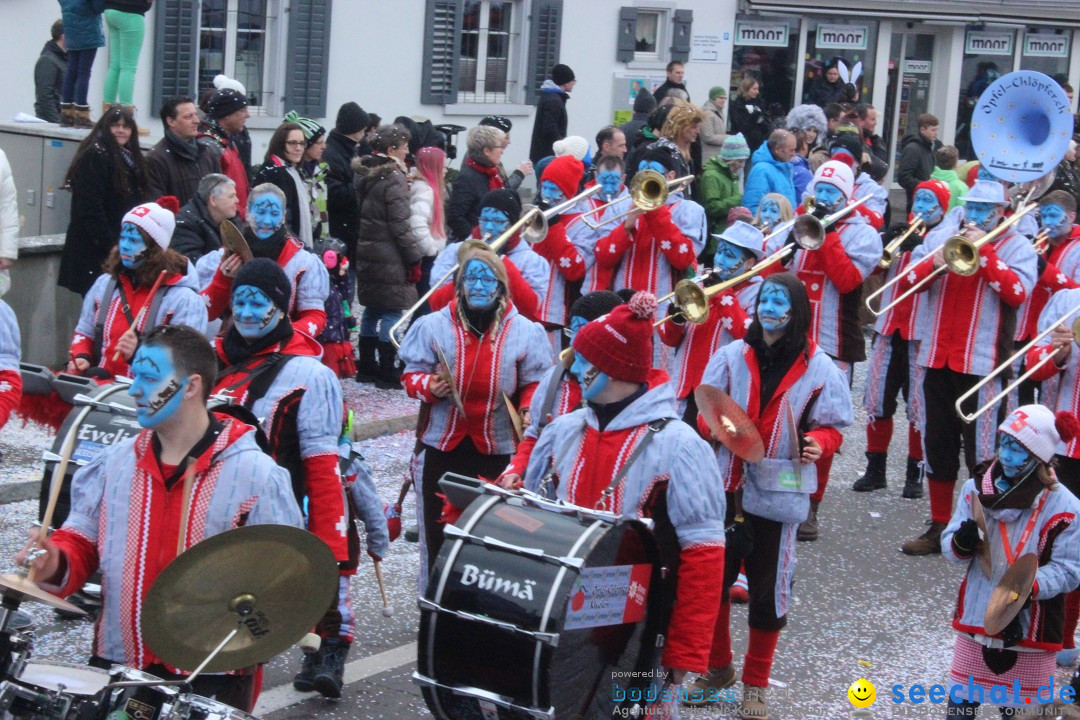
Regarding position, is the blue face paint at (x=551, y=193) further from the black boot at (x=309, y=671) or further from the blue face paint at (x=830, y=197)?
the black boot at (x=309, y=671)

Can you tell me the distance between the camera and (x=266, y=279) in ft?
17.1

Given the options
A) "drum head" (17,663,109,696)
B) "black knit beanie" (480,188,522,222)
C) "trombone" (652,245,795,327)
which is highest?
"black knit beanie" (480,188,522,222)

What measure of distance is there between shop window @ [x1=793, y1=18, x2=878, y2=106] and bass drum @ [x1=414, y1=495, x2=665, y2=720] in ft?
58.4

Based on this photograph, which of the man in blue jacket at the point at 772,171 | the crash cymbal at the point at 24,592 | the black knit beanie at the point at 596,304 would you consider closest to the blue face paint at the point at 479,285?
the black knit beanie at the point at 596,304

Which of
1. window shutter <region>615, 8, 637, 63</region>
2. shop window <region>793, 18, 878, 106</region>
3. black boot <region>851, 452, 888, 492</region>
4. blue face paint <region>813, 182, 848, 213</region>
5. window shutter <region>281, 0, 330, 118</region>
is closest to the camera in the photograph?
blue face paint <region>813, 182, 848, 213</region>

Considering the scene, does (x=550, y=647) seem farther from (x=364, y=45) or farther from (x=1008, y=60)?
(x=1008, y=60)

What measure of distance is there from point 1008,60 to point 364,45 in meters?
12.0

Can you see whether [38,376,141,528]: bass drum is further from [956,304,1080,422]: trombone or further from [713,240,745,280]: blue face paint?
[956,304,1080,422]: trombone

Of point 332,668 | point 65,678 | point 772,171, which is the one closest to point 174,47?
point 772,171

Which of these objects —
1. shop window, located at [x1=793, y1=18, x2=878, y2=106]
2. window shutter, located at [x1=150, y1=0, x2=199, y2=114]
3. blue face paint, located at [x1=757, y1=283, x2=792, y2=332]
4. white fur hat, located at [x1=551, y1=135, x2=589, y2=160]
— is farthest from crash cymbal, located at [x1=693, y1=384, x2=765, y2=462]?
shop window, located at [x1=793, y1=18, x2=878, y2=106]

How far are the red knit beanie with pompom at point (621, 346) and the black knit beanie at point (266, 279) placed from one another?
1.18 meters

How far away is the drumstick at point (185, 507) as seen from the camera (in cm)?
395

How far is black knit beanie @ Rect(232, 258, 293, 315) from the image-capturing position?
5195 millimetres

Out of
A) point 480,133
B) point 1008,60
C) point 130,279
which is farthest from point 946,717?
point 1008,60
